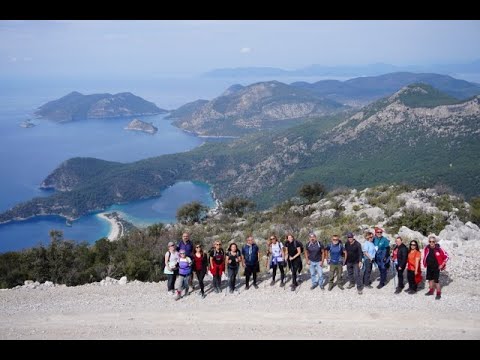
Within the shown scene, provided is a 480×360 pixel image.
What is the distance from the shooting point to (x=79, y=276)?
1284 centimetres

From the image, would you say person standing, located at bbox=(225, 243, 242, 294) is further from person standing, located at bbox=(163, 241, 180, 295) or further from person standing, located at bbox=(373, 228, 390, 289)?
person standing, located at bbox=(373, 228, 390, 289)

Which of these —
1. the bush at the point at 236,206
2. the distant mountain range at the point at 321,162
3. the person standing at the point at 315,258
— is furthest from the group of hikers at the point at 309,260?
the distant mountain range at the point at 321,162

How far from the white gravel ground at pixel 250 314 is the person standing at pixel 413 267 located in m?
0.22

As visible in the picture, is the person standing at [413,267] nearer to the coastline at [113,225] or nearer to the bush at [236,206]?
the bush at [236,206]

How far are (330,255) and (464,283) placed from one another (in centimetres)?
359

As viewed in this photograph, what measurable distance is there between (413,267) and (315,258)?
2.35 meters

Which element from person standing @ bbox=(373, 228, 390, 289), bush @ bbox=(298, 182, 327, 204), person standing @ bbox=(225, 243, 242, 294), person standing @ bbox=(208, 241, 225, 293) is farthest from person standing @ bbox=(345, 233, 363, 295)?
bush @ bbox=(298, 182, 327, 204)

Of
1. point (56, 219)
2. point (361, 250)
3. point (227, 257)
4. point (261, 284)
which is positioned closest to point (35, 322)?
point (227, 257)

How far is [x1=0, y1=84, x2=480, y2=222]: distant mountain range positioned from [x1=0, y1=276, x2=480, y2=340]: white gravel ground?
43.2m

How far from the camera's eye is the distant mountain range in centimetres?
6975

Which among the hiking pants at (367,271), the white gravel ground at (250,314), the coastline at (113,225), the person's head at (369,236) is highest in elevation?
the person's head at (369,236)

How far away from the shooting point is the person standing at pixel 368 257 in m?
10.2
